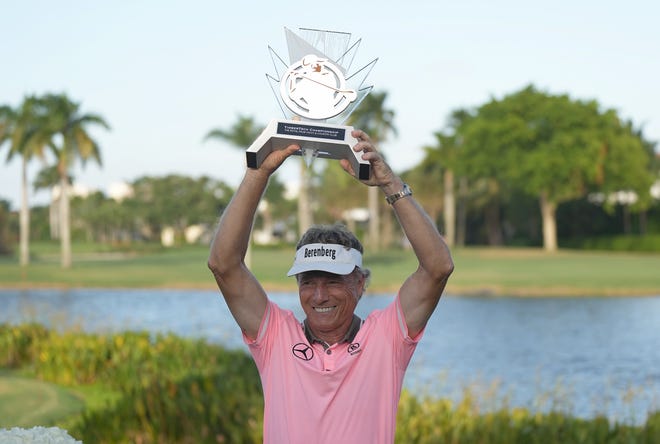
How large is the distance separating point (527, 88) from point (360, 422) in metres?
71.1

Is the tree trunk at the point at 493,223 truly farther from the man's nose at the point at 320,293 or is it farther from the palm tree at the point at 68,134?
the man's nose at the point at 320,293

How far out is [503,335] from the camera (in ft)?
73.7

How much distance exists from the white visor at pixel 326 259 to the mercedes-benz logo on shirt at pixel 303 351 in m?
0.27

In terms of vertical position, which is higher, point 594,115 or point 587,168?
point 594,115

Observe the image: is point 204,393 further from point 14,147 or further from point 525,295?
point 14,147

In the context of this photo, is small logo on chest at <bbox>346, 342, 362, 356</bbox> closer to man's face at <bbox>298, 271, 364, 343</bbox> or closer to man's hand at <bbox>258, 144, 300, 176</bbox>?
man's face at <bbox>298, 271, 364, 343</bbox>

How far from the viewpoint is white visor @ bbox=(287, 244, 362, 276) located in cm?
335

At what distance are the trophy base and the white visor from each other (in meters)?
0.28

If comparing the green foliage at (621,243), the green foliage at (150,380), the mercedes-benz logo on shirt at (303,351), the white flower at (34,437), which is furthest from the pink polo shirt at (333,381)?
the green foliage at (621,243)

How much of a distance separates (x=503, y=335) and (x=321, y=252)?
19673 mm

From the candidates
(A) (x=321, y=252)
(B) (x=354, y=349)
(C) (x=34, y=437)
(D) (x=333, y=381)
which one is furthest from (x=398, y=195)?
(C) (x=34, y=437)

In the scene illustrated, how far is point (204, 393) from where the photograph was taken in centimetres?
860

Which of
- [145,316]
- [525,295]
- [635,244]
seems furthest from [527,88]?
[145,316]

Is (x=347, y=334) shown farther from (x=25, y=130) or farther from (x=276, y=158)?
(x=25, y=130)
